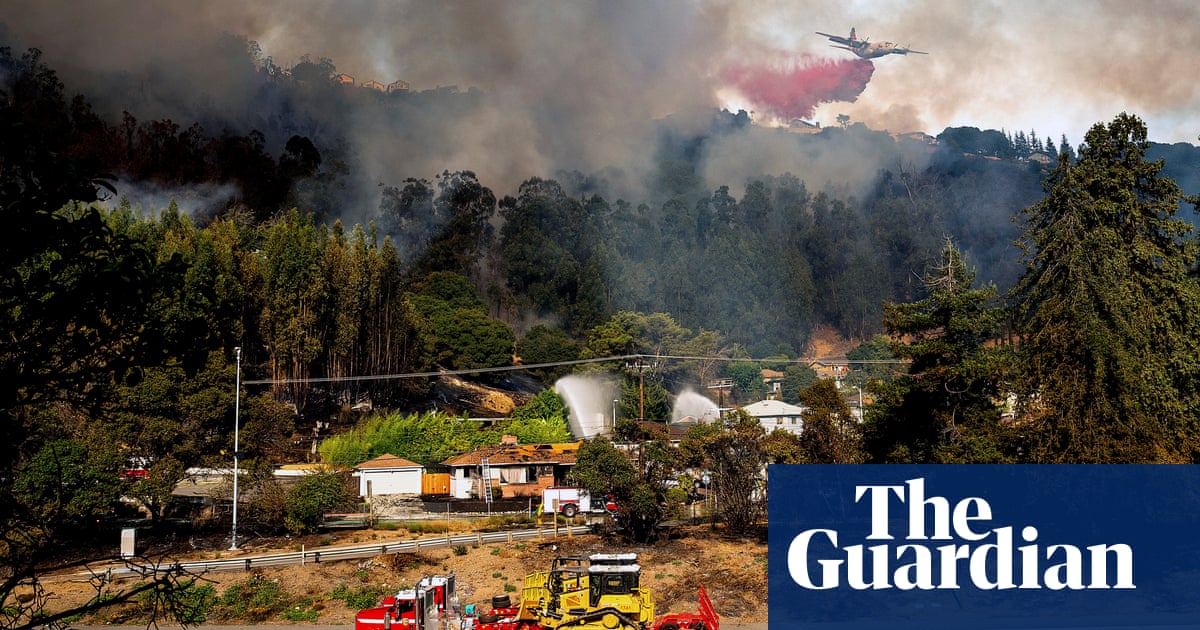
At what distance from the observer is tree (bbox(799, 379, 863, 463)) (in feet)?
145

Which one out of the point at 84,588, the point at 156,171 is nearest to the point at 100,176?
the point at 84,588

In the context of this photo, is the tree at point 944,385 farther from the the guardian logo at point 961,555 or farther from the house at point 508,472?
the house at point 508,472

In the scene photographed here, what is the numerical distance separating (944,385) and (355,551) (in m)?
24.1

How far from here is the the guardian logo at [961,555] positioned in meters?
26.6

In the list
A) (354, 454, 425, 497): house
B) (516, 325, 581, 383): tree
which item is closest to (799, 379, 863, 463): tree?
(354, 454, 425, 497): house

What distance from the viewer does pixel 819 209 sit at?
17300cm

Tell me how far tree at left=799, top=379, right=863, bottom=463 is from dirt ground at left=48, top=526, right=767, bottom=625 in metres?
5.40

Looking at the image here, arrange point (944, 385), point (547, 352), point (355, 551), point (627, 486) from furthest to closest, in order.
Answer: point (547, 352), point (627, 486), point (944, 385), point (355, 551)

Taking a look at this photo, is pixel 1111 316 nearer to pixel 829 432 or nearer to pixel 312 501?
pixel 829 432

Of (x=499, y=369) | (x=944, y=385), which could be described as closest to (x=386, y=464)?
(x=944, y=385)

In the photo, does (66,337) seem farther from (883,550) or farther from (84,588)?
(84,588)

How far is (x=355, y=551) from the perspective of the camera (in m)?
38.0

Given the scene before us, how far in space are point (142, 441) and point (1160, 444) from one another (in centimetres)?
3834

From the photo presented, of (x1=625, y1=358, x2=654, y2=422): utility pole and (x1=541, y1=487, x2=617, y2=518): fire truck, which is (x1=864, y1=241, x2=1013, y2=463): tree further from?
(x1=541, y1=487, x2=617, y2=518): fire truck
